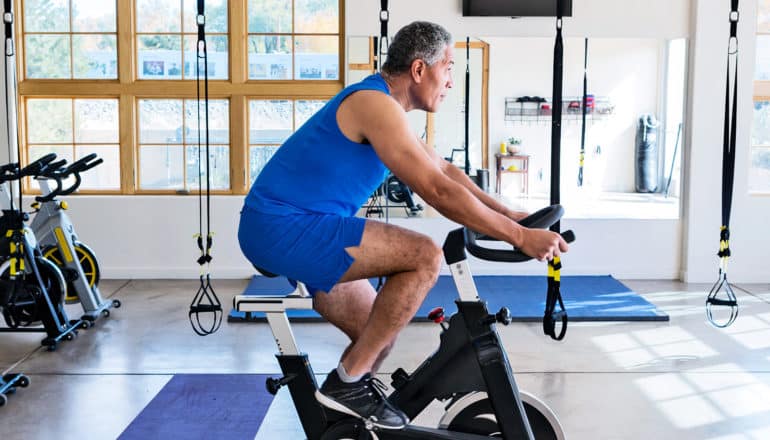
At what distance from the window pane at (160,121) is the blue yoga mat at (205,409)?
3.12m

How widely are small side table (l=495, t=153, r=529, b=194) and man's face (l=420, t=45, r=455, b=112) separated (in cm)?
458

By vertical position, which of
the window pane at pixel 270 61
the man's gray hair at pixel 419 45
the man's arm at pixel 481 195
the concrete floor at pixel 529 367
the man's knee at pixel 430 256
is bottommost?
the concrete floor at pixel 529 367

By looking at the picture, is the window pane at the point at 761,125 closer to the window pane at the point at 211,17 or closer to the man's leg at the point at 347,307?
the window pane at the point at 211,17

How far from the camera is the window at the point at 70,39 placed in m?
6.99

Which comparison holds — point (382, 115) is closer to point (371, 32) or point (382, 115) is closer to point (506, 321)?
point (506, 321)

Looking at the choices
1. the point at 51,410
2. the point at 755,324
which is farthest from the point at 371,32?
the point at 51,410

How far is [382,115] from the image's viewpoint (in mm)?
2586

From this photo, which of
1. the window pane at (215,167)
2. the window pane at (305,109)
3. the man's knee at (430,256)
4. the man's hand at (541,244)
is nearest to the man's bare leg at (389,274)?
the man's knee at (430,256)

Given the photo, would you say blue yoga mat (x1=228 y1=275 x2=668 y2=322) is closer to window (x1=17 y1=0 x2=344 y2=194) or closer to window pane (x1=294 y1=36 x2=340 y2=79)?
window (x1=17 y1=0 x2=344 y2=194)

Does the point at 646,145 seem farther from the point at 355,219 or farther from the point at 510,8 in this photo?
the point at 355,219

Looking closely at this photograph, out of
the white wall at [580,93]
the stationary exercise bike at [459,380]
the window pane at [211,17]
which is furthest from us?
the white wall at [580,93]

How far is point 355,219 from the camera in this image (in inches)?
109

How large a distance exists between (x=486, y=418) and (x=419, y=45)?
1246 mm

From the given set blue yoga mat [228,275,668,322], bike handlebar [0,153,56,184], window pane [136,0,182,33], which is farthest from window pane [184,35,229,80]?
bike handlebar [0,153,56,184]
